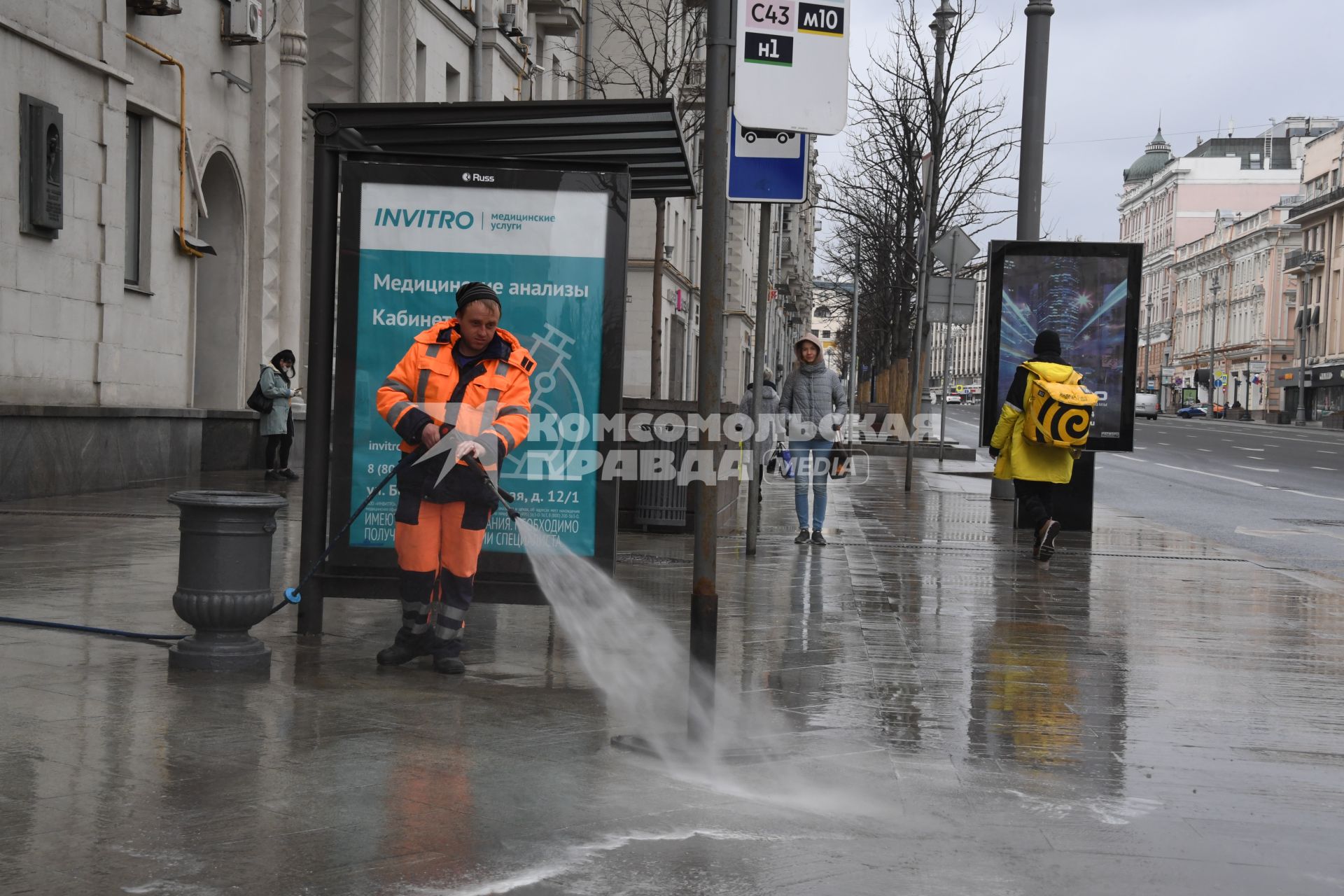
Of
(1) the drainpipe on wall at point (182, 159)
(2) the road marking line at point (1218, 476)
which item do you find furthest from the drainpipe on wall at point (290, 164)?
(2) the road marking line at point (1218, 476)

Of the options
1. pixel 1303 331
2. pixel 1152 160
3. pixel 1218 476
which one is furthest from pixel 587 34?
pixel 1152 160

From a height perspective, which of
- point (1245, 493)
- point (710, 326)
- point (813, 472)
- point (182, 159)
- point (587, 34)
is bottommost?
point (1245, 493)

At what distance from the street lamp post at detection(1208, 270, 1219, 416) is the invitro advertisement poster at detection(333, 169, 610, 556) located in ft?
351

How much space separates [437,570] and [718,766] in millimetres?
2146

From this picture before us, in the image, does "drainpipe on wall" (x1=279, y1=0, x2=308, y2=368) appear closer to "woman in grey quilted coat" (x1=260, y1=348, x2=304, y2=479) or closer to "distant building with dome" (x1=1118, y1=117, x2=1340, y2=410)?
"woman in grey quilted coat" (x1=260, y1=348, x2=304, y2=479)

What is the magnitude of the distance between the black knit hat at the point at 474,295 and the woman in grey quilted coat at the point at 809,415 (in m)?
7.01

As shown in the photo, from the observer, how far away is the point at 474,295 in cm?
673

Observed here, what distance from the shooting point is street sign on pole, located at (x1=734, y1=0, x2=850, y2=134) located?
5.53m

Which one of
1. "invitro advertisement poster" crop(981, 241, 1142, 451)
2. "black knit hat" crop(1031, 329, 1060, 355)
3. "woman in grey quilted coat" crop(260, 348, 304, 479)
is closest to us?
"black knit hat" crop(1031, 329, 1060, 355)

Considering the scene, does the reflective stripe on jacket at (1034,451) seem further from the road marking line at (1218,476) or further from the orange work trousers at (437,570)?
the road marking line at (1218,476)

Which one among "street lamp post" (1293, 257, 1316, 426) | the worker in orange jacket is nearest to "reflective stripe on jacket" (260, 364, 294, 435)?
the worker in orange jacket

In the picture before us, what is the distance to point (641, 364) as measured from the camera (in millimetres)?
42094

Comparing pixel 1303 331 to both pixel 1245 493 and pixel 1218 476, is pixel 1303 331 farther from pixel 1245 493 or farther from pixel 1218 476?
pixel 1245 493

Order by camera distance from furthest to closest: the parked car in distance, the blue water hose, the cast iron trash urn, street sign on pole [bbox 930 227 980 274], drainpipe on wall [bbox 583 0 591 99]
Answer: the parked car in distance, drainpipe on wall [bbox 583 0 591 99], street sign on pole [bbox 930 227 980 274], the blue water hose, the cast iron trash urn
